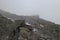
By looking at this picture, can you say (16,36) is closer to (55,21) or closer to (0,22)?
(0,22)

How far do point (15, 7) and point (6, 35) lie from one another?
2.17ft

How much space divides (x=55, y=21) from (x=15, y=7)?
678mm

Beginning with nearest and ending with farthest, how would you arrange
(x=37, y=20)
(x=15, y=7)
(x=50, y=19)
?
(x=37, y=20)
(x=50, y=19)
(x=15, y=7)

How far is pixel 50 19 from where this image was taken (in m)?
1.67

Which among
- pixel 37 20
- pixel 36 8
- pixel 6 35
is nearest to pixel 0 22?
pixel 6 35

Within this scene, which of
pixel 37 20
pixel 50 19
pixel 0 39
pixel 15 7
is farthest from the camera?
pixel 15 7

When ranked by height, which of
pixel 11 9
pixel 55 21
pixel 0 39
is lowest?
pixel 0 39

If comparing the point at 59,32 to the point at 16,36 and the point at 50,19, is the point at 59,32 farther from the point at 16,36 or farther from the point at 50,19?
the point at 16,36

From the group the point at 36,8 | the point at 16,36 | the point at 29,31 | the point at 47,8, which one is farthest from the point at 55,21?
the point at 16,36

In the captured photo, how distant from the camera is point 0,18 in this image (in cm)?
147

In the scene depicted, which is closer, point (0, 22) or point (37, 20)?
point (0, 22)

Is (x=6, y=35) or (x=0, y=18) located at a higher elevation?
(x=0, y=18)

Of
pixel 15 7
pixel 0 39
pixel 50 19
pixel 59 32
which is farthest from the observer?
pixel 15 7

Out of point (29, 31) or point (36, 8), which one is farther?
point (36, 8)
